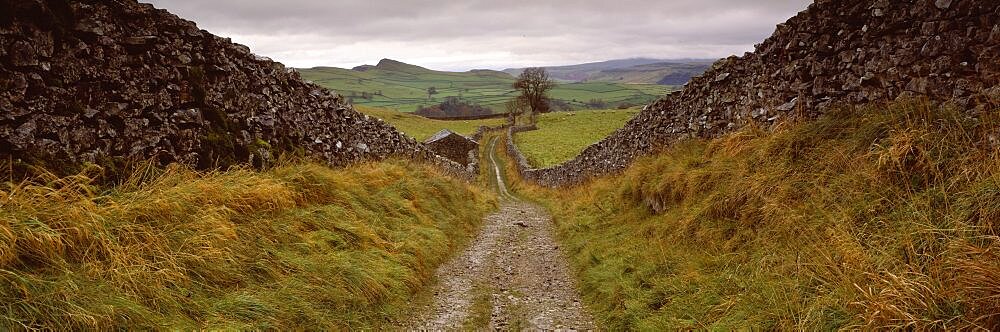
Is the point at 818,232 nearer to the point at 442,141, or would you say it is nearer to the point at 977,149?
the point at 977,149

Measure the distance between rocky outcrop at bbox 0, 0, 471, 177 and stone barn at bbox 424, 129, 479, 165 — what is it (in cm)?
2769

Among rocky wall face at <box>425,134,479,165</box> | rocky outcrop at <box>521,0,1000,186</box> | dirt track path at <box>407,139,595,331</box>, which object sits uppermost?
rocky outcrop at <box>521,0,1000,186</box>

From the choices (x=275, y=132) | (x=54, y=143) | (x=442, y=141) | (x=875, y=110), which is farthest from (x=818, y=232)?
(x=442, y=141)

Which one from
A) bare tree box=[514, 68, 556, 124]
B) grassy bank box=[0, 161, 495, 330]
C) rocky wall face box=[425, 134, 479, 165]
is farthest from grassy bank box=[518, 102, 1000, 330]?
bare tree box=[514, 68, 556, 124]

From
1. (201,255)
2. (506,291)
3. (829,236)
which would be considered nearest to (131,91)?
(201,255)

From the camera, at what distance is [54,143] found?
18.8ft

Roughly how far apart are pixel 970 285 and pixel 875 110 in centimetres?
353

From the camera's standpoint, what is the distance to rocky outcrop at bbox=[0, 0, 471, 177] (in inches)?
220

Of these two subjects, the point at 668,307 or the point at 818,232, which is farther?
the point at 668,307

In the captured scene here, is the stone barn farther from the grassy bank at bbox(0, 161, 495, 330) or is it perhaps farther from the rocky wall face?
the grassy bank at bbox(0, 161, 495, 330)

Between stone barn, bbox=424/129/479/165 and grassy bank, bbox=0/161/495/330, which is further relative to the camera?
stone barn, bbox=424/129/479/165

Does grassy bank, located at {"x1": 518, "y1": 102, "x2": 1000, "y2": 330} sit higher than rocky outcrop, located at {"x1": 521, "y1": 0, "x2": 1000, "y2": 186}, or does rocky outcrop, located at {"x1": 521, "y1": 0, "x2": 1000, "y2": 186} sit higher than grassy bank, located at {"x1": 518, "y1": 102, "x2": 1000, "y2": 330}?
rocky outcrop, located at {"x1": 521, "y1": 0, "x2": 1000, "y2": 186}

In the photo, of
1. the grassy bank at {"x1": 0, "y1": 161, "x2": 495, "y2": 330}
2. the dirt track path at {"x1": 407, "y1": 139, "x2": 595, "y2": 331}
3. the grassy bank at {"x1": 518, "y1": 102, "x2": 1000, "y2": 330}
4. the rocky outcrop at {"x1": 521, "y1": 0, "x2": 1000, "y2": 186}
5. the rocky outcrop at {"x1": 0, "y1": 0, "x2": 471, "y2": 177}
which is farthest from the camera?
the dirt track path at {"x1": 407, "y1": 139, "x2": 595, "y2": 331}

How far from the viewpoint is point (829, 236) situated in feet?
15.8
